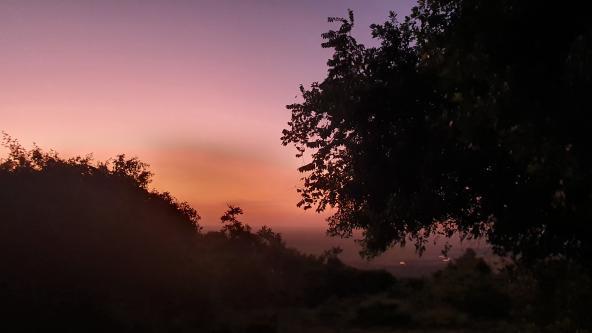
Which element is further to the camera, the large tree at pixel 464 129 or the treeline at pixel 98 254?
the treeline at pixel 98 254

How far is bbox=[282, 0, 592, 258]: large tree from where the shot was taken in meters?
9.52

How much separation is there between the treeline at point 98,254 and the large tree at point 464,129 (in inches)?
461

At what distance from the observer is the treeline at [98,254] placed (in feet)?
68.2

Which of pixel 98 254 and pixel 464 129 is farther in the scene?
pixel 98 254

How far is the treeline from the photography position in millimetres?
20797

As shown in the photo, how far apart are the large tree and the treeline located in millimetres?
11720

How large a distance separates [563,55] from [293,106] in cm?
923

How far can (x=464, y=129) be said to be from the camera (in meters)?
10.7

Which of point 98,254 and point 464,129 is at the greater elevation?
point 464,129

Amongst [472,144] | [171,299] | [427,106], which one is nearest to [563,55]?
[472,144]

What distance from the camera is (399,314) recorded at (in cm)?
3077

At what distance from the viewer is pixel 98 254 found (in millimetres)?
23812

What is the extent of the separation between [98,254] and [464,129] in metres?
19.5

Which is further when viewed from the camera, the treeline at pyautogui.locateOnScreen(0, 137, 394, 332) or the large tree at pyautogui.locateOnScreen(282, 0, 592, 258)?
the treeline at pyautogui.locateOnScreen(0, 137, 394, 332)
